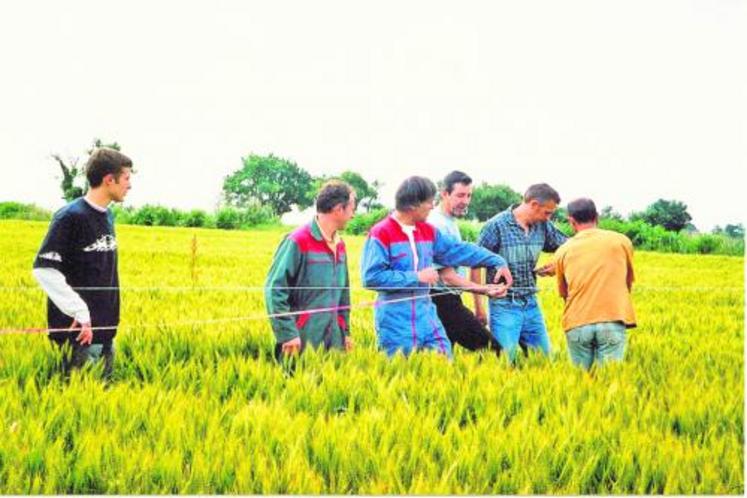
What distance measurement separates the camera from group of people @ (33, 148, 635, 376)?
327 cm

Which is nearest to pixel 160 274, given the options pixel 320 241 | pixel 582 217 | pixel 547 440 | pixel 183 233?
pixel 183 233

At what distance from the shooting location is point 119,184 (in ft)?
10.8

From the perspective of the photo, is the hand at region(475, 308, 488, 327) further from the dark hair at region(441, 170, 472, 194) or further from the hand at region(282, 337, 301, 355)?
the hand at region(282, 337, 301, 355)

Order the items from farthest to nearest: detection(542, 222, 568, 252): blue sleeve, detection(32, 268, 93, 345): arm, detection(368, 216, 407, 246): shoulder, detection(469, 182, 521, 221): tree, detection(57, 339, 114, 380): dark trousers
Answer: detection(469, 182, 521, 221): tree → detection(542, 222, 568, 252): blue sleeve → detection(368, 216, 407, 246): shoulder → detection(57, 339, 114, 380): dark trousers → detection(32, 268, 93, 345): arm

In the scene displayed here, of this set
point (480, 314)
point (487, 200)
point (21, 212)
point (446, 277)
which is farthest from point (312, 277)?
point (21, 212)

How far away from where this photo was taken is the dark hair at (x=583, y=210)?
396 centimetres

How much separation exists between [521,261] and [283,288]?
66.1 inches

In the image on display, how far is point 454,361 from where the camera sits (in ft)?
12.7

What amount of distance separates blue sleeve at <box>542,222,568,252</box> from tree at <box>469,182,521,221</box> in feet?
3.01

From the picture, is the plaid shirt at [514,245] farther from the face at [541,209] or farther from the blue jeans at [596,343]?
the blue jeans at [596,343]

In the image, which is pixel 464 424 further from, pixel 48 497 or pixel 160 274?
pixel 160 274

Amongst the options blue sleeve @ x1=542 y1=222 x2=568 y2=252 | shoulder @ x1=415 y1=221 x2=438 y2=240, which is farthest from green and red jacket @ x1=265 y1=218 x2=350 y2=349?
blue sleeve @ x1=542 y1=222 x2=568 y2=252

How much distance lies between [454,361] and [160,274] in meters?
4.64

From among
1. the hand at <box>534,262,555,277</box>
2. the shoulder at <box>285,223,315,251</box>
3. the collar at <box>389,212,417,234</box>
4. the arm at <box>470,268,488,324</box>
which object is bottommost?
the arm at <box>470,268,488,324</box>
